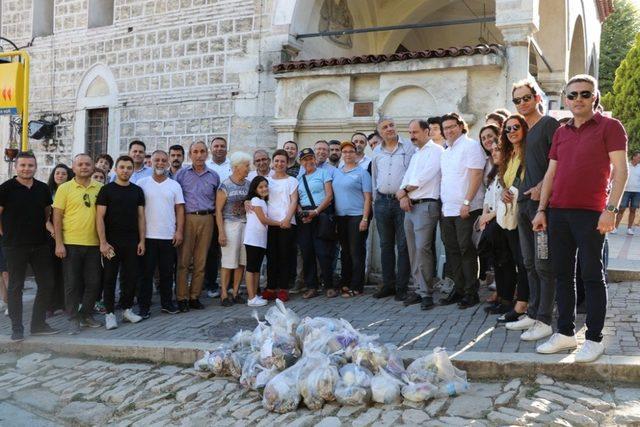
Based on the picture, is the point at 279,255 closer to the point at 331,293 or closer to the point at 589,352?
the point at 331,293

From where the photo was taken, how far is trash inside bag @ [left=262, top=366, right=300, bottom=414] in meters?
4.38

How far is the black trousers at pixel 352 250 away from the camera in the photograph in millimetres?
7652

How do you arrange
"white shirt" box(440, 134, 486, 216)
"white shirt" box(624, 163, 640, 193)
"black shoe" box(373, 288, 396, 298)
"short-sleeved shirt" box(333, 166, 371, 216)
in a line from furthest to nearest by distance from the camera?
"white shirt" box(624, 163, 640, 193), "short-sleeved shirt" box(333, 166, 371, 216), "black shoe" box(373, 288, 396, 298), "white shirt" box(440, 134, 486, 216)

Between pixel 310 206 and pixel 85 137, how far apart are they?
705 cm

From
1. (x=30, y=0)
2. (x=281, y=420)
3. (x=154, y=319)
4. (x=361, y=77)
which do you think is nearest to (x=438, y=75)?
(x=361, y=77)

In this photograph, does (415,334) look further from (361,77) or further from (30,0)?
(30,0)

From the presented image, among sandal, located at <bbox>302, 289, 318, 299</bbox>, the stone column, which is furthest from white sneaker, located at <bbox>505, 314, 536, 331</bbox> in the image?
the stone column

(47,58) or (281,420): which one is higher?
(47,58)

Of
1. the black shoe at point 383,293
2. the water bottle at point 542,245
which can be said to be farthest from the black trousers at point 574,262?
the black shoe at point 383,293

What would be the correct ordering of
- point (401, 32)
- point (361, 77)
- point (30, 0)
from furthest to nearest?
point (401, 32)
point (30, 0)
point (361, 77)

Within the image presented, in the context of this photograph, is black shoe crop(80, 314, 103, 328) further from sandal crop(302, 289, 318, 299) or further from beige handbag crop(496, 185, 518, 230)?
beige handbag crop(496, 185, 518, 230)

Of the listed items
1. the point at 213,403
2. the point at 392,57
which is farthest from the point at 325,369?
the point at 392,57

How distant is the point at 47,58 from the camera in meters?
13.3

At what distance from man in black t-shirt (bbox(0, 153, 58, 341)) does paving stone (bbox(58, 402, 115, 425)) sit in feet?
6.30
